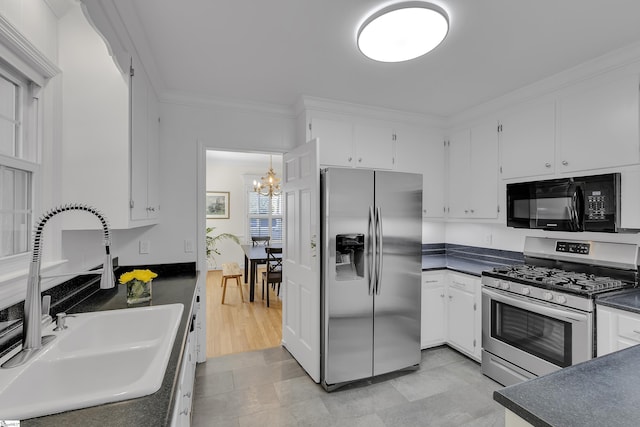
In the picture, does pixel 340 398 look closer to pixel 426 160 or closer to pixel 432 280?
pixel 432 280

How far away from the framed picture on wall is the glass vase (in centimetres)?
546

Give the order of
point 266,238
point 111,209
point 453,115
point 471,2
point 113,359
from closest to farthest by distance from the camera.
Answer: point 113,359
point 471,2
point 111,209
point 453,115
point 266,238

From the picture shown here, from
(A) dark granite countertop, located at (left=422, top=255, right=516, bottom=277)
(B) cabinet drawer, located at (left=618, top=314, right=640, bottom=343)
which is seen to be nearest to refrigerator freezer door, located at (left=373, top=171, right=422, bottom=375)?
(A) dark granite countertop, located at (left=422, top=255, right=516, bottom=277)

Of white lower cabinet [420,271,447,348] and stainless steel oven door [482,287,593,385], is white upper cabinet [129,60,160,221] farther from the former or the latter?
stainless steel oven door [482,287,593,385]

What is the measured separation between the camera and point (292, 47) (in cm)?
196

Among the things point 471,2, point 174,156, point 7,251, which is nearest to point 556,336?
point 471,2

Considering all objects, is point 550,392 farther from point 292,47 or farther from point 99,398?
point 292,47

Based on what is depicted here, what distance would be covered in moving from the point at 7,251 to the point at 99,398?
3.12ft

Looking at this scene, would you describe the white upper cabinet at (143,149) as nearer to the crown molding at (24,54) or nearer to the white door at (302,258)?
the crown molding at (24,54)

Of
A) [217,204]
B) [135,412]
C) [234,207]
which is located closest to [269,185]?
[234,207]

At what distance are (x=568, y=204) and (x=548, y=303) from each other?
30.0 inches

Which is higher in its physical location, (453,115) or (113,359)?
(453,115)

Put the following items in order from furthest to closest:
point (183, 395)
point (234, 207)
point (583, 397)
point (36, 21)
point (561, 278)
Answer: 1. point (234, 207)
2. point (561, 278)
3. point (36, 21)
4. point (183, 395)
5. point (583, 397)

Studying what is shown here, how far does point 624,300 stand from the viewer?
1.83 m
